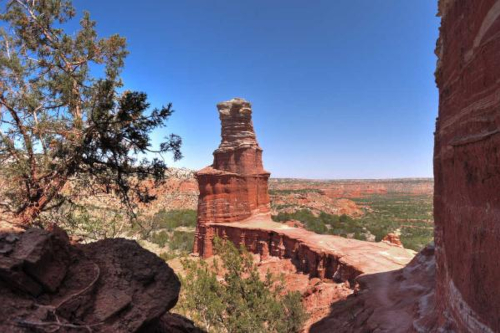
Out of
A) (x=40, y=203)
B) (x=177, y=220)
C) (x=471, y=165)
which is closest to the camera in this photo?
(x=471, y=165)

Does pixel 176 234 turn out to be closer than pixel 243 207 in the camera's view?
No

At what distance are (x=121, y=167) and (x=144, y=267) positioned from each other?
13.2 ft

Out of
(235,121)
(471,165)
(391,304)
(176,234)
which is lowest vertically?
(176,234)

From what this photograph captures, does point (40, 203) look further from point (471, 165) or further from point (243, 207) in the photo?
point (243, 207)

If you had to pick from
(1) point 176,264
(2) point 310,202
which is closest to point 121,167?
(1) point 176,264

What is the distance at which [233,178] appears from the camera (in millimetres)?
33469

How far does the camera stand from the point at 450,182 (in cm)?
739

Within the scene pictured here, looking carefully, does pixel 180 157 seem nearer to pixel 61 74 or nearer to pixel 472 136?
pixel 61 74

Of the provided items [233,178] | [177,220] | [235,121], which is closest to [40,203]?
[233,178]

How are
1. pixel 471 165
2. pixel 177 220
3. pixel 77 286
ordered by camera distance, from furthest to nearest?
pixel 177 220 < pixel 471 165 < pixel 77 286

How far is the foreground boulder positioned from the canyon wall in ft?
16.4

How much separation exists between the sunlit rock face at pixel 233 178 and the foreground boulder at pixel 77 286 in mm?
27202

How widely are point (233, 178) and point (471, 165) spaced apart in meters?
28.3

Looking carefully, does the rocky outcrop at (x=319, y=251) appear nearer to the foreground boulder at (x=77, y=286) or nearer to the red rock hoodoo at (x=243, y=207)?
the red rock hoodoo at (x=243, y=207)
